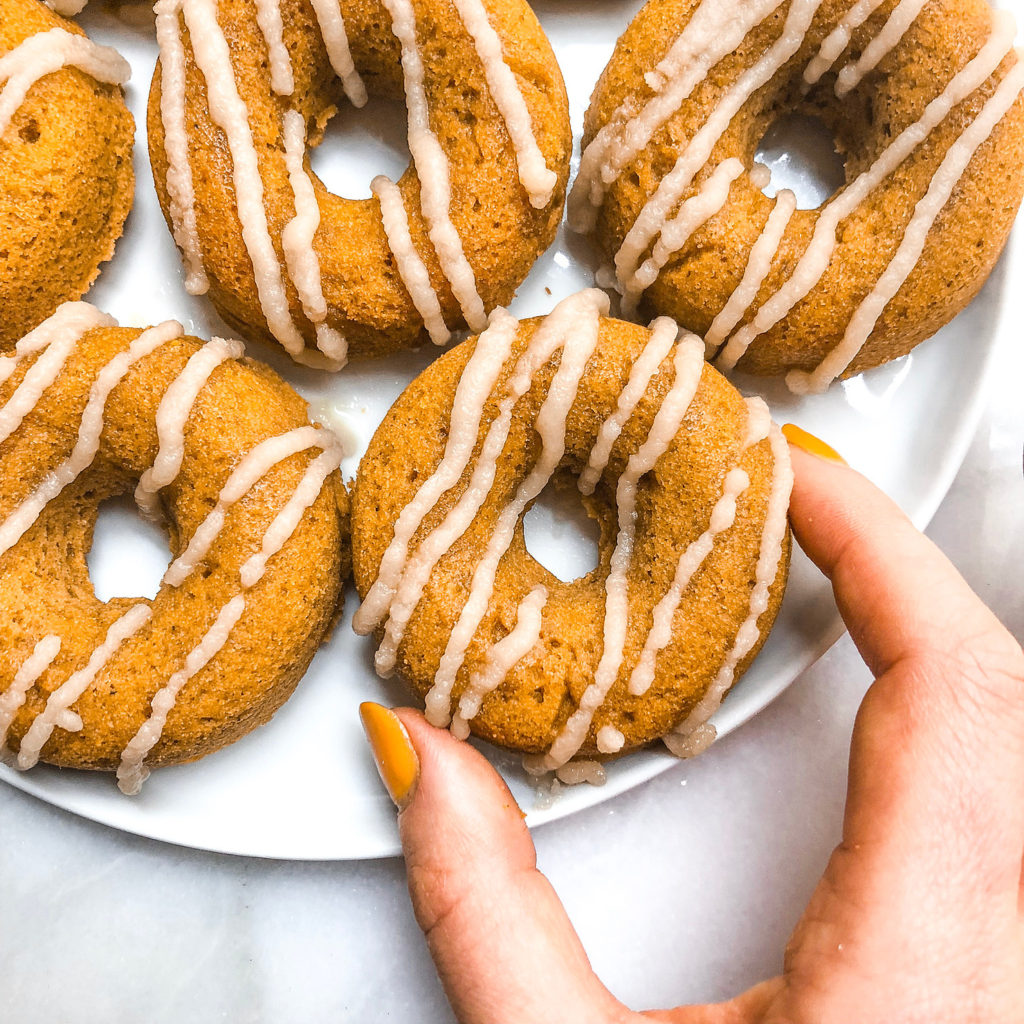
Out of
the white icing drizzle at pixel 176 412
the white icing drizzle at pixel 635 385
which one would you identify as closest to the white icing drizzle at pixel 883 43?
the white icing drizzle at pixel 635 385

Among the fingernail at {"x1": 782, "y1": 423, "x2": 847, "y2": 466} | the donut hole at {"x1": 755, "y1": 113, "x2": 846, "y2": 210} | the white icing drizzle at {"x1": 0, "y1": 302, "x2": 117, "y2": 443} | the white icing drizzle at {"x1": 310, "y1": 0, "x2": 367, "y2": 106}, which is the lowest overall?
the white icing drizzle at {"x1": 0, "y1": 302, "x2": 117, "y2": 443}

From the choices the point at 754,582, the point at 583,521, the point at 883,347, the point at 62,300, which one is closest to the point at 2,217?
the point at 62,300

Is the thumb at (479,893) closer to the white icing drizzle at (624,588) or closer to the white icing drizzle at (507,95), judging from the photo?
the white icing drizzle at (624,588)

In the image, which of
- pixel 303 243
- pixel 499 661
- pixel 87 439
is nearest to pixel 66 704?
pixel 87 439

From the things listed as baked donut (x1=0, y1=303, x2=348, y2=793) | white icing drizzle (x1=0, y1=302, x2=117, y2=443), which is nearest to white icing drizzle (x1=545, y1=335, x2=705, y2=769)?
baked donut (x1=0, y1=303, x2=348, y2=793)

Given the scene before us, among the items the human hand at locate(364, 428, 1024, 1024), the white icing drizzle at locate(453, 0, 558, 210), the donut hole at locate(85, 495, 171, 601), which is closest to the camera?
the human hand at locate(364, 428, 1024, 1024)

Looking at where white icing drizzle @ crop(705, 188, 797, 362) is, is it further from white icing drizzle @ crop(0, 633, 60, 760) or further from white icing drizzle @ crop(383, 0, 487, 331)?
white icing drizzle @ crop(0, 633, 60, 760)

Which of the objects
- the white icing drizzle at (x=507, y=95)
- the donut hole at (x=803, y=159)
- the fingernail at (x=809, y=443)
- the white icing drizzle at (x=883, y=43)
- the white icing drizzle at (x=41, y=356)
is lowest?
the white icing drizzle at (x=41, y=356)

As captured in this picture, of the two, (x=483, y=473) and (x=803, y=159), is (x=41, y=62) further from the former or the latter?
(x=803, y=159)
